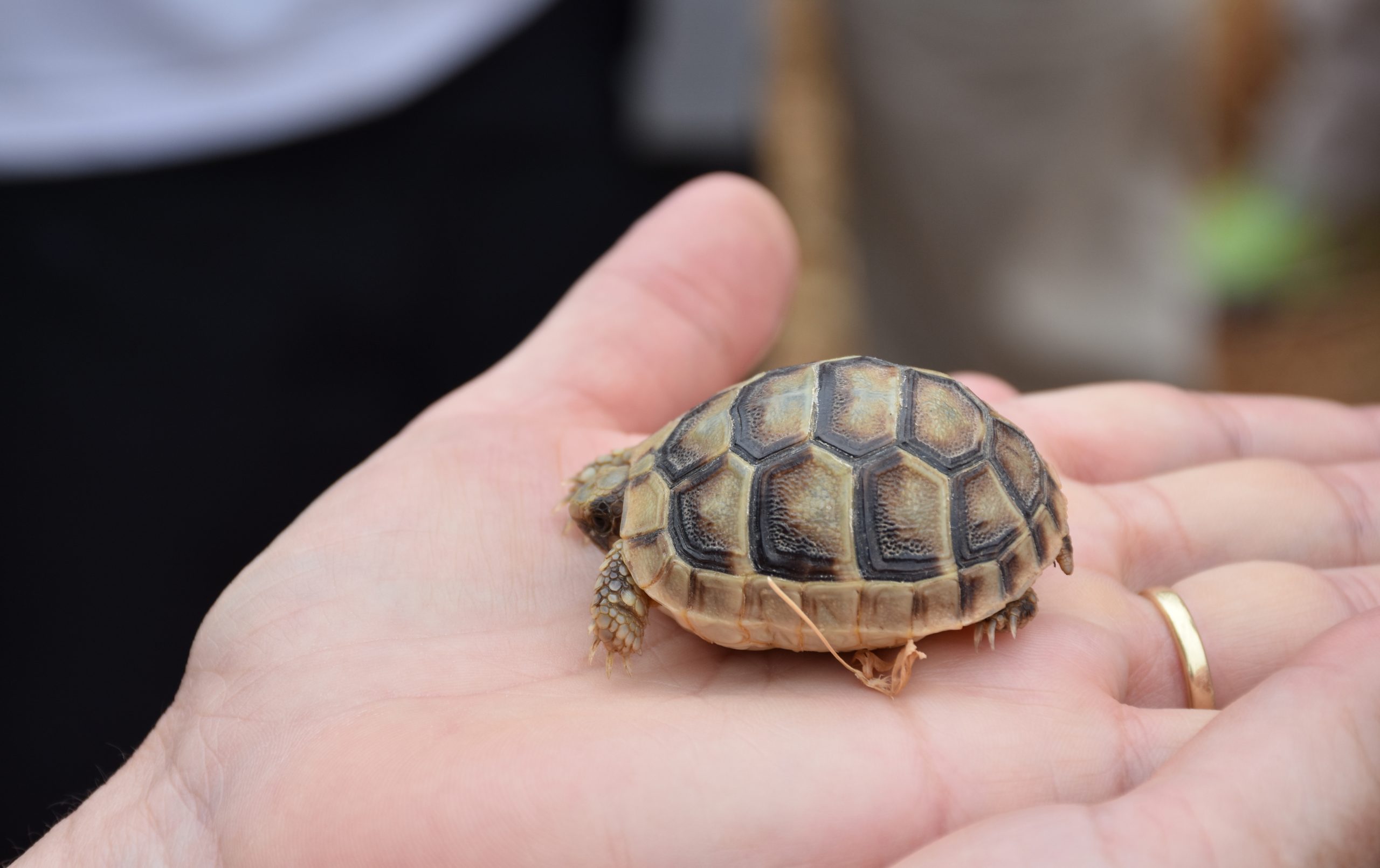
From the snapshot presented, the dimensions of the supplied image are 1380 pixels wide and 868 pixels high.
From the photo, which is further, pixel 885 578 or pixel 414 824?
pixel 885 578

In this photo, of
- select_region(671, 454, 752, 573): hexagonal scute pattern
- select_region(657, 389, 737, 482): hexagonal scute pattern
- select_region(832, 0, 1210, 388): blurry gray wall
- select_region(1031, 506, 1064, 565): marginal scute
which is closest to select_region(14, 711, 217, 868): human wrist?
select_region(671, 454, 752, 573): hexagonal scute pattern

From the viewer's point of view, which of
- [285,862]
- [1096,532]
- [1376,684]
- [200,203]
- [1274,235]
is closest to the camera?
[1376,684]

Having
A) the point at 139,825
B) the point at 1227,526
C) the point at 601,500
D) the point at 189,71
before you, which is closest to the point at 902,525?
the point at 601,500

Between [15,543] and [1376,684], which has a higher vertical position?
[1376,684]

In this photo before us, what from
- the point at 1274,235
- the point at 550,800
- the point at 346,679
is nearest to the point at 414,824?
the point at 550,800

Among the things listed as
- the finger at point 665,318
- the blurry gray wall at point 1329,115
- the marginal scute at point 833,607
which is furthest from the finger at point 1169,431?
the blurry gray wall at point 1329,115

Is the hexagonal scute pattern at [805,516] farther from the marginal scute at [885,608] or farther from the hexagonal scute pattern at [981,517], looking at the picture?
the hexagonal scute pattern at [981,517]

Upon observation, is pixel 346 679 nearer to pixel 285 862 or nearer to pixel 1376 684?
pixel 285 862

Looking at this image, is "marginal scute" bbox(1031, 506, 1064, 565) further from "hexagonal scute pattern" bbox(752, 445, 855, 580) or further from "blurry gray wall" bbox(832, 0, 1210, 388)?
"blurry gray wall" bbox(832, 0, 1210, 388)
